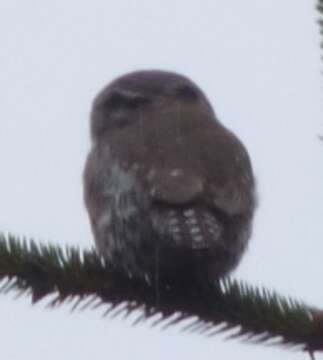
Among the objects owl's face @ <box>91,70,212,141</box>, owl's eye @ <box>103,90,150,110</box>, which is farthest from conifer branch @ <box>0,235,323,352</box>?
owl's eye @ <box>103,90,150,110</box>

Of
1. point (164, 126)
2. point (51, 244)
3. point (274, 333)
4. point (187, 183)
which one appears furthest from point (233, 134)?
point (274, 333)

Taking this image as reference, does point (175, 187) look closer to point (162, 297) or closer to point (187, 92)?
point (162, 297)

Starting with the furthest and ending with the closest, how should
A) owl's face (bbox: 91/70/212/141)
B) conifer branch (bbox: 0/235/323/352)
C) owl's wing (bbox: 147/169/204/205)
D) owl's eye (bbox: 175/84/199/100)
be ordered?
owl's eye (bbox: 175/84/199/100)
owl's face (bbox: 91/70/212/141)
owl's wing (bbox: 147/169/204/205)
conifer branch (bbox: 0/235/323/352)

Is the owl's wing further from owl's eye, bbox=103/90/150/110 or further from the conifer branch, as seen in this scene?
owl's eye, bbox=103/90/150/110

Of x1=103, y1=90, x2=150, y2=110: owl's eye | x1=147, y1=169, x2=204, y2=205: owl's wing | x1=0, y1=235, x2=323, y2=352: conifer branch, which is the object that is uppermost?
x1=103, y1=90, x2=150, y2=110: owl's eye

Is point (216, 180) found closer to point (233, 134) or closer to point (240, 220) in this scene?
point (240, 220)

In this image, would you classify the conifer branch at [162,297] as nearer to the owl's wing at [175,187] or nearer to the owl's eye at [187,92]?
the owl's wing at [175,187]

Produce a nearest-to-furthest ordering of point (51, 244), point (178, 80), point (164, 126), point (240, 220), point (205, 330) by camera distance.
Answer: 1. point (205, 330)
2. point (51, 244)
3. point (240, 220)
4. point (164, 126)
5. point (178, 80)

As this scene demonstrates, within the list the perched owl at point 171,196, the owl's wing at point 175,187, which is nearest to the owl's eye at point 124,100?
the perched owl at point 171,196

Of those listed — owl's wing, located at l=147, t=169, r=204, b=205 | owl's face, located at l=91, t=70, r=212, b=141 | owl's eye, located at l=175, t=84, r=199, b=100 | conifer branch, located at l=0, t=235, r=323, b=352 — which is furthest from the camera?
owl's eye, located at l=175, t=84, r=199, b=100
